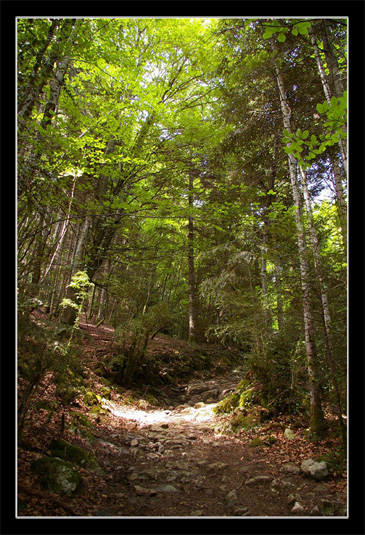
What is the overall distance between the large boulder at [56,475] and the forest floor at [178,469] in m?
0.09

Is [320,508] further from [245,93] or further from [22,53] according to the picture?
[245,93]

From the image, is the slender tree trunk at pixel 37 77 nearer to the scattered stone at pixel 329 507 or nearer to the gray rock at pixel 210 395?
the scattered stone at pixel 329 507

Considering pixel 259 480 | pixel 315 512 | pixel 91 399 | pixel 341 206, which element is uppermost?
pixel 341 206

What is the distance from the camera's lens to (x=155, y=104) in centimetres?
690

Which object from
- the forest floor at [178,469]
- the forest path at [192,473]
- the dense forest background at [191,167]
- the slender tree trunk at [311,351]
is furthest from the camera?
the slender tree trunk at [311,351]

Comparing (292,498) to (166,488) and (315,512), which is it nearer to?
(315,512)

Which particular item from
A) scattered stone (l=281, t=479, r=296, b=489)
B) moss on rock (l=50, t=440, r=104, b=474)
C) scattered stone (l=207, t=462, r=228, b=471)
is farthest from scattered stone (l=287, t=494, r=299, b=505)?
moss on rock (l=50, t=440, r=104, b=474)

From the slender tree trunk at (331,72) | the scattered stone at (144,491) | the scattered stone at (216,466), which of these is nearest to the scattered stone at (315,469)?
the scattered stone at (216,466)

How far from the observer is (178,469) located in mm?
4172

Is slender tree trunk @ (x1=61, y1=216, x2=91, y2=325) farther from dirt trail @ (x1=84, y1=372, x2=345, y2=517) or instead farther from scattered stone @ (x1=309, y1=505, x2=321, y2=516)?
scattered stone @ (x1=309, y1=505, x2=321, y2=516)

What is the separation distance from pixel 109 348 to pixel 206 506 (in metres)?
6.18

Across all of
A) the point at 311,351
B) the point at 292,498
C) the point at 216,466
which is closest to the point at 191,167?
the point at 311,351

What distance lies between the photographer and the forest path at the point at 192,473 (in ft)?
10.1

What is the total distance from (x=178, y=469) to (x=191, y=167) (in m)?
8.14
